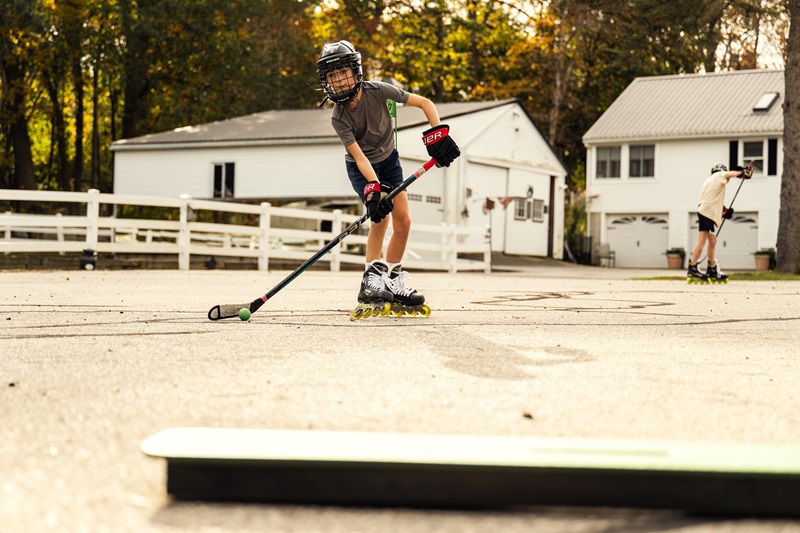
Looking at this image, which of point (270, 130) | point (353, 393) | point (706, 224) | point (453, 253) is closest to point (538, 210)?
point (270, 130)

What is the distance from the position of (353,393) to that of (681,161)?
39.6 meters

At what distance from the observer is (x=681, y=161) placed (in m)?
41.9

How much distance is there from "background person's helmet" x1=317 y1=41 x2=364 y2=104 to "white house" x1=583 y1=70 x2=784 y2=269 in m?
34.3

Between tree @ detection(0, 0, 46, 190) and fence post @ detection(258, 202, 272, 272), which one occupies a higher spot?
tree @ detection(0, 0, 46, 190)

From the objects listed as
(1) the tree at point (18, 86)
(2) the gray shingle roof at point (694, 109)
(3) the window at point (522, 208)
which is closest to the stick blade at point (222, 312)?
(1) the tree at point (18, 86)

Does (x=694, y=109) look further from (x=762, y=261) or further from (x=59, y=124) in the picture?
(x=59, y=124)

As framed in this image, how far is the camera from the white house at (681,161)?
40.2 m

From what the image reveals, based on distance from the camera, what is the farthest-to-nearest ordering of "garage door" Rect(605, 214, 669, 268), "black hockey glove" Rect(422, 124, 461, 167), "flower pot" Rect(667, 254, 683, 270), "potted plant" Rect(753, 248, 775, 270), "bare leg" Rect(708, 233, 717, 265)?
"garage door" Rect(605, 214, 669, 268)
"flower pot" Rect(667, 254, 683, 270)
"potted plant" Rect(753, 248, 775, 270)
"bare leg" Rect(708, 233, 717, 265)
"black hockey glove" Rect(422, 124, 461, 167)

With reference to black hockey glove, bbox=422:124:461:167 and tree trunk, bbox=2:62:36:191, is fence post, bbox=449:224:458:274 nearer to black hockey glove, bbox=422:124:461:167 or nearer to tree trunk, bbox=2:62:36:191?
black hockey glove, bbox=422:124:461:167

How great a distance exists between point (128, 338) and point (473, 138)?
32.4 meters

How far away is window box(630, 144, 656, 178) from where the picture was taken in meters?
42.5

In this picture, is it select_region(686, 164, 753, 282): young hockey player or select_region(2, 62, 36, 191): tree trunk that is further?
select_region(2, 62, 36, 191): tree trunk

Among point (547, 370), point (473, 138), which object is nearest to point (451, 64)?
point (473, 138)

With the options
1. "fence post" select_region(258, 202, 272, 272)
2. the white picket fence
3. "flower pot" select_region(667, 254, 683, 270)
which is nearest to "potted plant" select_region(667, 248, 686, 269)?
"flower pot" select_region(667, 254, 683, 270)
